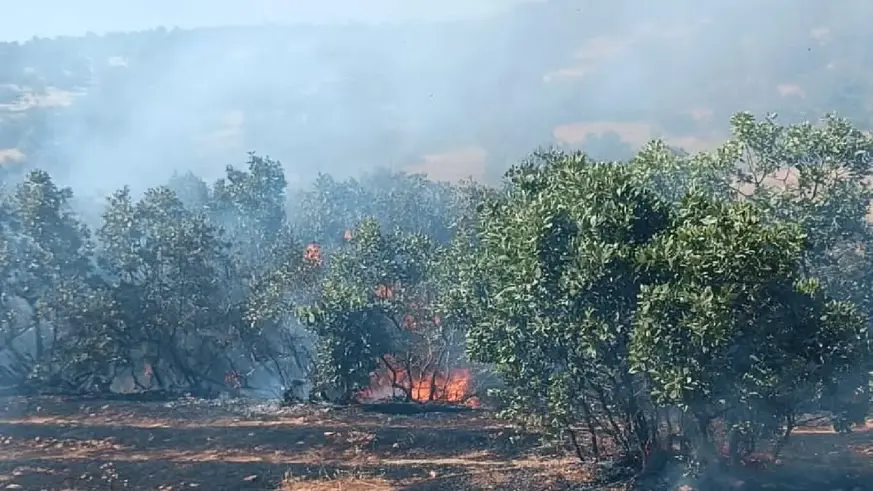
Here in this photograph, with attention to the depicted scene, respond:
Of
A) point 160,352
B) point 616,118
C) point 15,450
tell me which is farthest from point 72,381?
point 616,118

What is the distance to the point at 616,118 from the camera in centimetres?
8531

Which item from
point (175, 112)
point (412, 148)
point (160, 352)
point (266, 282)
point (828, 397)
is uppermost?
point (175, 112)

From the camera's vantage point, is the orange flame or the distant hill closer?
the orange flame

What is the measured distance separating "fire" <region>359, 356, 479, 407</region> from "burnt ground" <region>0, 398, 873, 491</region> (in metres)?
3.52

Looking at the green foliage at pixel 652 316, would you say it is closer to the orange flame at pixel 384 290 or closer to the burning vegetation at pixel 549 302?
the burning vegetation at pixel 549 302

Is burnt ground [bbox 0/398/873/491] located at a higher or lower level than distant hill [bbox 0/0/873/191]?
lower

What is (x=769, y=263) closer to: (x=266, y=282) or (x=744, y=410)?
(x=744, y=410)

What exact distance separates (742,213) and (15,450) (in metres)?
19.9

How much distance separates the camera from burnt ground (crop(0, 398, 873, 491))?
20.5 meters

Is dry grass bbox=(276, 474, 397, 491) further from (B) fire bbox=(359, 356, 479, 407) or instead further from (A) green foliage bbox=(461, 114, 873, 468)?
(B) fire bbox=(359, 356, 479, 407)

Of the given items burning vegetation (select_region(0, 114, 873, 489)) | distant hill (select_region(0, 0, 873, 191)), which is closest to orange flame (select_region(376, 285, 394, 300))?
burning vegetation (select_region(0, 114, 873, 489))

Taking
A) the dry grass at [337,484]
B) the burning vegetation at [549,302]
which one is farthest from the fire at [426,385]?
the dry grass at [337,484]

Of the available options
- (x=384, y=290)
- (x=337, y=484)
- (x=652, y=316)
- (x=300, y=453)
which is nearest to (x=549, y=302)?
(x=652, y=316)

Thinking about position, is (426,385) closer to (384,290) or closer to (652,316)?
(384,290)
